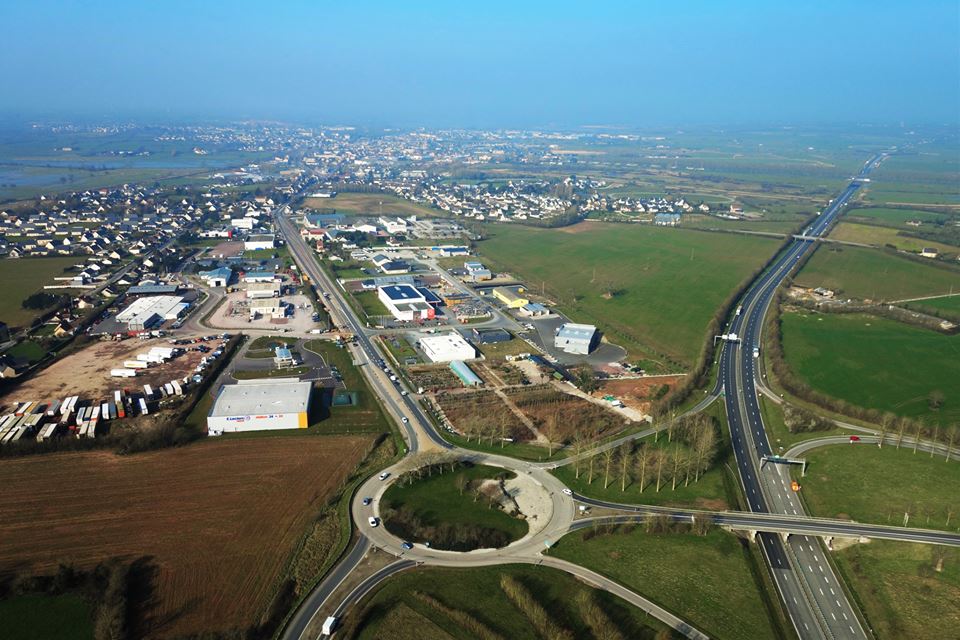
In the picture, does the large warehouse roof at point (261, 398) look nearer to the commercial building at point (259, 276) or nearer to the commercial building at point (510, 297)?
the commercial building at point (510, 297)

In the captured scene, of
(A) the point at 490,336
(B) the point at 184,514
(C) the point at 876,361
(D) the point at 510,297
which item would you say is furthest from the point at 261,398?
(C) the point at 876,361

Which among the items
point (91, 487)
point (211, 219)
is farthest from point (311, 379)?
point (211, 219)

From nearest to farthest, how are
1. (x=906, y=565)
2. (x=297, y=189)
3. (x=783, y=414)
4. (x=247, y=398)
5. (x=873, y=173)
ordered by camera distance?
(x=906, y=565), (x=247, y=398), (x=783, y=414), (x=297, y=189), (x=873, y=173)

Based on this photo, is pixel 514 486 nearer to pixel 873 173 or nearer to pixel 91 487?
pixel 91 487

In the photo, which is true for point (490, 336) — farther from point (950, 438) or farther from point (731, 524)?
point (950, 438)

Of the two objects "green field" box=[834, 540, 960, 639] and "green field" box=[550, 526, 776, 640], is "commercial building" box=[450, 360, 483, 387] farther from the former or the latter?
"green field" box=[834, 540, 960, 639]
